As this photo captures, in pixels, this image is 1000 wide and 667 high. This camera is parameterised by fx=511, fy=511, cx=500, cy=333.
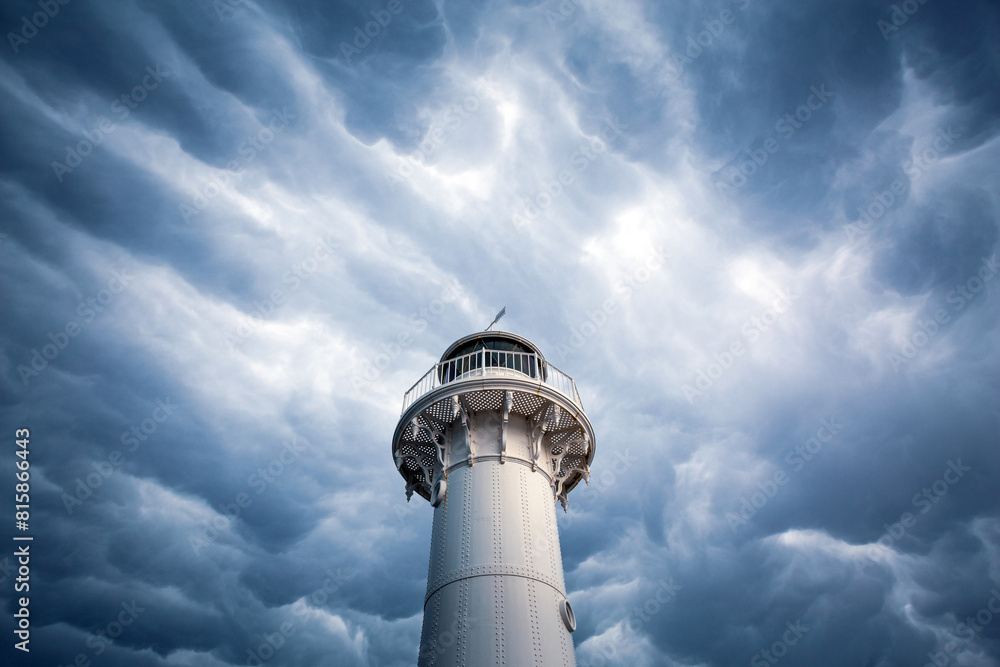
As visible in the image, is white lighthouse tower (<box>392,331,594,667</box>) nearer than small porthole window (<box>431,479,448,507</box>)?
Yes

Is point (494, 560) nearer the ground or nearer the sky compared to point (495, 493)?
nearer the ground

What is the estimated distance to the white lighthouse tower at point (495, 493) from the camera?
576 inches

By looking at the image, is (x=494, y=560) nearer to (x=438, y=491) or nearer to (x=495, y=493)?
(x=495, y=493)

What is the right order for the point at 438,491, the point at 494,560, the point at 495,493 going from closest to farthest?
1. the point at 494,560
2. the point at 495,493
3. the point at 438,491

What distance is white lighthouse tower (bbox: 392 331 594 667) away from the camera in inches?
576

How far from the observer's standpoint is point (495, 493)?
17.4 meters

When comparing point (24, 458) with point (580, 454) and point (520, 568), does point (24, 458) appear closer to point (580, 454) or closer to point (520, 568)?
point (520, 568)

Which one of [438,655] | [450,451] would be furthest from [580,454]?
[438,655]

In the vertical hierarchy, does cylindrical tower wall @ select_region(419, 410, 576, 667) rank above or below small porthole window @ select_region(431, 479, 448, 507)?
below

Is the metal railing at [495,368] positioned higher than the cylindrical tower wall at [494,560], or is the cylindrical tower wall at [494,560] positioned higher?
the metal railing at [495,368]

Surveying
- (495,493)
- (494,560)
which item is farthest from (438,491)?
(494,560)

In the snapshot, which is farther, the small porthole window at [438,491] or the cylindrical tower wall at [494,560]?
the small porthole window at [438,491]

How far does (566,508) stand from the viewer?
2152cm

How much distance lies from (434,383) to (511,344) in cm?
451
